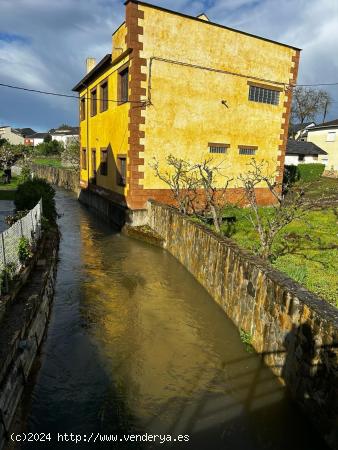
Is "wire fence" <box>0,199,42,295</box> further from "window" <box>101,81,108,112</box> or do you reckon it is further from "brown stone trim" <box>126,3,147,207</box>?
"window" <box>101,81,108,112</box>

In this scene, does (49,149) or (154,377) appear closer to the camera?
(154,377)

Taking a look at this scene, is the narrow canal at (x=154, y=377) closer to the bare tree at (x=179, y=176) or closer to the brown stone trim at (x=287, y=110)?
the bare tree at (x=179, y=176)

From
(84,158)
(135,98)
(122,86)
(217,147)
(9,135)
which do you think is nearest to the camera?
(135,98)

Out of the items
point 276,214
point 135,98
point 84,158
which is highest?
point 135,98

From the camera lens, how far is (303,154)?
4062 centimetres

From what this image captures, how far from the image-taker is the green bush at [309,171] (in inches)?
1282

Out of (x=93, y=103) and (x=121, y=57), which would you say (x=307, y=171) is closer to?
(x=93, y=103)

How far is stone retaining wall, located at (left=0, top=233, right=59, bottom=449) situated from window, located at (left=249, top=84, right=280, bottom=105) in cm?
1462

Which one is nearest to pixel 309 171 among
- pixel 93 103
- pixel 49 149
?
pixel 93 103

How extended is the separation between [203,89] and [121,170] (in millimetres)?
5659

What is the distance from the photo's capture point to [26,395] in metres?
5.17

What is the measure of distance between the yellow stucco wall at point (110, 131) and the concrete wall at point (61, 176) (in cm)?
779

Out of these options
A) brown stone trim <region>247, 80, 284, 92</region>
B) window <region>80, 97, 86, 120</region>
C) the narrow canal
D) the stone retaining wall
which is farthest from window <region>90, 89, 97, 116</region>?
the stone retaining wall

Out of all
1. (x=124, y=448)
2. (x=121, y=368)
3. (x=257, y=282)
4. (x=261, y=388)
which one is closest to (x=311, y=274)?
(x=257, y=282)
